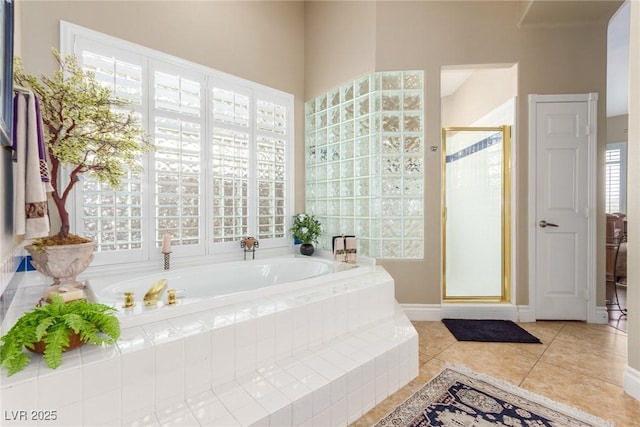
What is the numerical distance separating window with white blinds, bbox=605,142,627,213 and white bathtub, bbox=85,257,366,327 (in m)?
6.29

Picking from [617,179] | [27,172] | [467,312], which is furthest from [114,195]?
[617,179]

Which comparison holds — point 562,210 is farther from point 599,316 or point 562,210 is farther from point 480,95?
point 480,95

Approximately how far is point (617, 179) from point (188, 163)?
752cm

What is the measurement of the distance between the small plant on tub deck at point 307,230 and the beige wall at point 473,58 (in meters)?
0.83

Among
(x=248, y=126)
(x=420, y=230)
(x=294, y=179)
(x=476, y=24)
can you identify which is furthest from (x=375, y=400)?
(x=476, y=24)

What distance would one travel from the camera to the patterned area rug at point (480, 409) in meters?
1.48

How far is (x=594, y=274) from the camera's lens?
2.76 meters

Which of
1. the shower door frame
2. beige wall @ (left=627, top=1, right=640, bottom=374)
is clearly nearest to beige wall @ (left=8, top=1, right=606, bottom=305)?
the shower door frame

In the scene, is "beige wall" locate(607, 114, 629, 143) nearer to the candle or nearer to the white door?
the white door

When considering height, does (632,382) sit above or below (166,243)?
below

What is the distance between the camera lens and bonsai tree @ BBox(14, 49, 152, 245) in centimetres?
173

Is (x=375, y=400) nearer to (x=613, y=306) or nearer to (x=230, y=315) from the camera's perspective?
(x=230, y=315)

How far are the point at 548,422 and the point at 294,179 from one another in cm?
286

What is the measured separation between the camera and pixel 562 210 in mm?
2805
